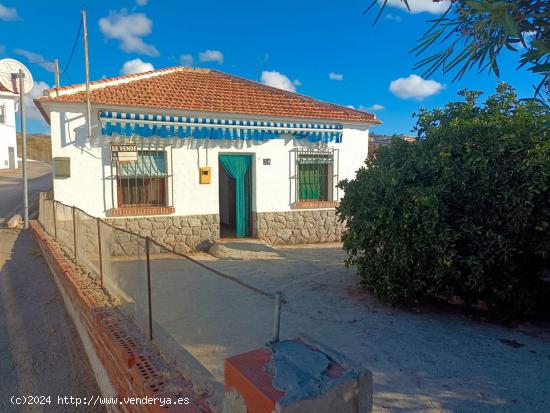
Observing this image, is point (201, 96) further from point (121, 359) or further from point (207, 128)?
point (121, 359)

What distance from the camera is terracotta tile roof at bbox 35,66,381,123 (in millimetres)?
8281

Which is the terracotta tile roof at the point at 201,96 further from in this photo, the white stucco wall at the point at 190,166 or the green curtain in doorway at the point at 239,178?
the green curtain in doorway at the point at 239,178

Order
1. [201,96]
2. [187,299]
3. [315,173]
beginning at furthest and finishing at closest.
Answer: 1. [315,173]
2. [201,96]
3. [187,299]

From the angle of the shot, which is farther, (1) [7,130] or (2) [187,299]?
(1) [7,130]

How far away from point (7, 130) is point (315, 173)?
105ft

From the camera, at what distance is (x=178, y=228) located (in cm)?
897

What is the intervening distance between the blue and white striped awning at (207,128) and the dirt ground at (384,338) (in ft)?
15.9

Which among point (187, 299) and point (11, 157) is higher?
point (11, 157)

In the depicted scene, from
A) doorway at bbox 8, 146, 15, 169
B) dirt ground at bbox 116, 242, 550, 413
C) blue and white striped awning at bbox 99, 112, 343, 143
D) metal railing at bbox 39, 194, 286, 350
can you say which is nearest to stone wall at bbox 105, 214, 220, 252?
blue and white striped awning at bbox 99, 112, 343, 143

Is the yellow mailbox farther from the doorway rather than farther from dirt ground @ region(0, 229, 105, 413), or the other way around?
the doorway

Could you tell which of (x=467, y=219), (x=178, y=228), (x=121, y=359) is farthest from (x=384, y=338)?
(x=178, y=228)

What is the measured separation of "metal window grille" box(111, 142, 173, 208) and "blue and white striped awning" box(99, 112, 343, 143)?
1.35ft

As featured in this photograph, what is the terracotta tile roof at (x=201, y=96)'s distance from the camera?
828 cm

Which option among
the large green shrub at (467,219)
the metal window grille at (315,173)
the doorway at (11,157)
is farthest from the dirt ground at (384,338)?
the doorway at (11,157)
